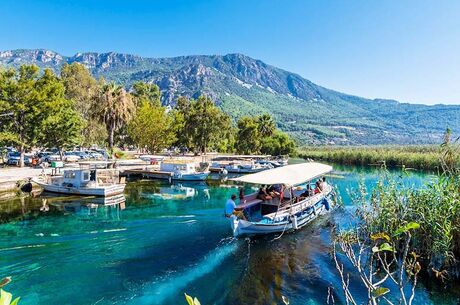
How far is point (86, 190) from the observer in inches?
1182

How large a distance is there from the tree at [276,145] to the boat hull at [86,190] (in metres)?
61.0

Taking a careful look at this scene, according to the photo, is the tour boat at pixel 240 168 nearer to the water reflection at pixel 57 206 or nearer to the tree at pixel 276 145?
the water reflection at pixel 57 206

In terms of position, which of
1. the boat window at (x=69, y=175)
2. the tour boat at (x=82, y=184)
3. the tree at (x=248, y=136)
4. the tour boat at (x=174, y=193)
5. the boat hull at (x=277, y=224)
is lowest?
the tour boat at (x=174, y=193)

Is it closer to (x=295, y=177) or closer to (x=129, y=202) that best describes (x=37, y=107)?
(x=129, y=202)

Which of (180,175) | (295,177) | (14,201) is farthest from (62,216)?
(180,175)

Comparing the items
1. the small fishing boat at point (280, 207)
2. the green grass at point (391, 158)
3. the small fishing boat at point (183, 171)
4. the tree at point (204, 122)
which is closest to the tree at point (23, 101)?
the small fishing boat at point (183, 171)

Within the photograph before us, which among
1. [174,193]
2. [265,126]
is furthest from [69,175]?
[265,126]

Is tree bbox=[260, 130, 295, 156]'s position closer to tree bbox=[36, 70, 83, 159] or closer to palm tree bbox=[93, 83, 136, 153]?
palm tree bbox=[93, 83, 136, 153]

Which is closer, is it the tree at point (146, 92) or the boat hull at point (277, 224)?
the boat hull at point (277, 224)

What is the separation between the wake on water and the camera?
11.9 meters

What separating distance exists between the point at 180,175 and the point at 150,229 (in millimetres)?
23806

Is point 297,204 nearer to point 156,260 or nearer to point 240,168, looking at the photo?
point 156,260

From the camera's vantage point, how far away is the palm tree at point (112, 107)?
50.5m

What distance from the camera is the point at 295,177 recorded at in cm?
2091
